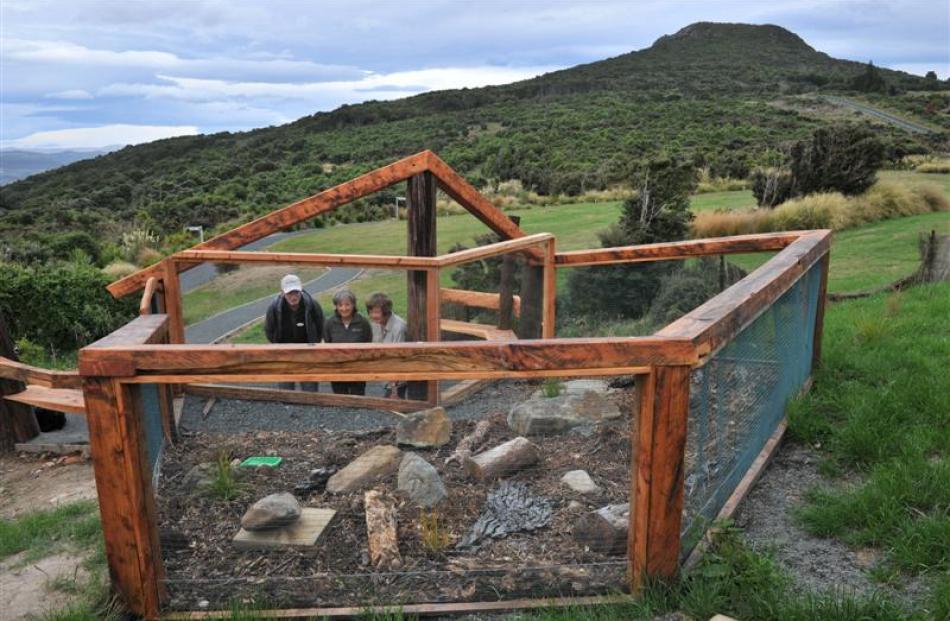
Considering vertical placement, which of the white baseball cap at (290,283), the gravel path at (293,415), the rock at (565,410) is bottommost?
the gravel path at (293,415)

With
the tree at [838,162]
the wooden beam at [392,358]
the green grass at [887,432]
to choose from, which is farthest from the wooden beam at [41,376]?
the tree at [838,162]

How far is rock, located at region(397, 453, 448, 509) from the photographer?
292 centimetres

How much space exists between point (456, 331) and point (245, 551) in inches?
120

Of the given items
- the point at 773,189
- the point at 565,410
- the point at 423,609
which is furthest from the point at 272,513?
the point at 773,189

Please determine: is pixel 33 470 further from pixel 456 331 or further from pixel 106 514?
pixel 106 514

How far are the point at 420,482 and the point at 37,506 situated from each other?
2726 mm

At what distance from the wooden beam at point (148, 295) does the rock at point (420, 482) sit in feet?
7.44

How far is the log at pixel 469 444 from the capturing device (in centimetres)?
302

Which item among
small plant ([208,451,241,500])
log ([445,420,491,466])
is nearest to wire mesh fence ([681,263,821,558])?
log ([445,420,491,466])

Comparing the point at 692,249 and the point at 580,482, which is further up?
the point at 692,249

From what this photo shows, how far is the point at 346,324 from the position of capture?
5082mm

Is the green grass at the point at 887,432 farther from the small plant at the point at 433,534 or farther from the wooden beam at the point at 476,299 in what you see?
the wooden beam at the point at 476,299

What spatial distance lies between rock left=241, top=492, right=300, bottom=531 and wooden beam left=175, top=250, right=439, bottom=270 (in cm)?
232

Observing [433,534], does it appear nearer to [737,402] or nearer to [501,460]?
[501,460]
